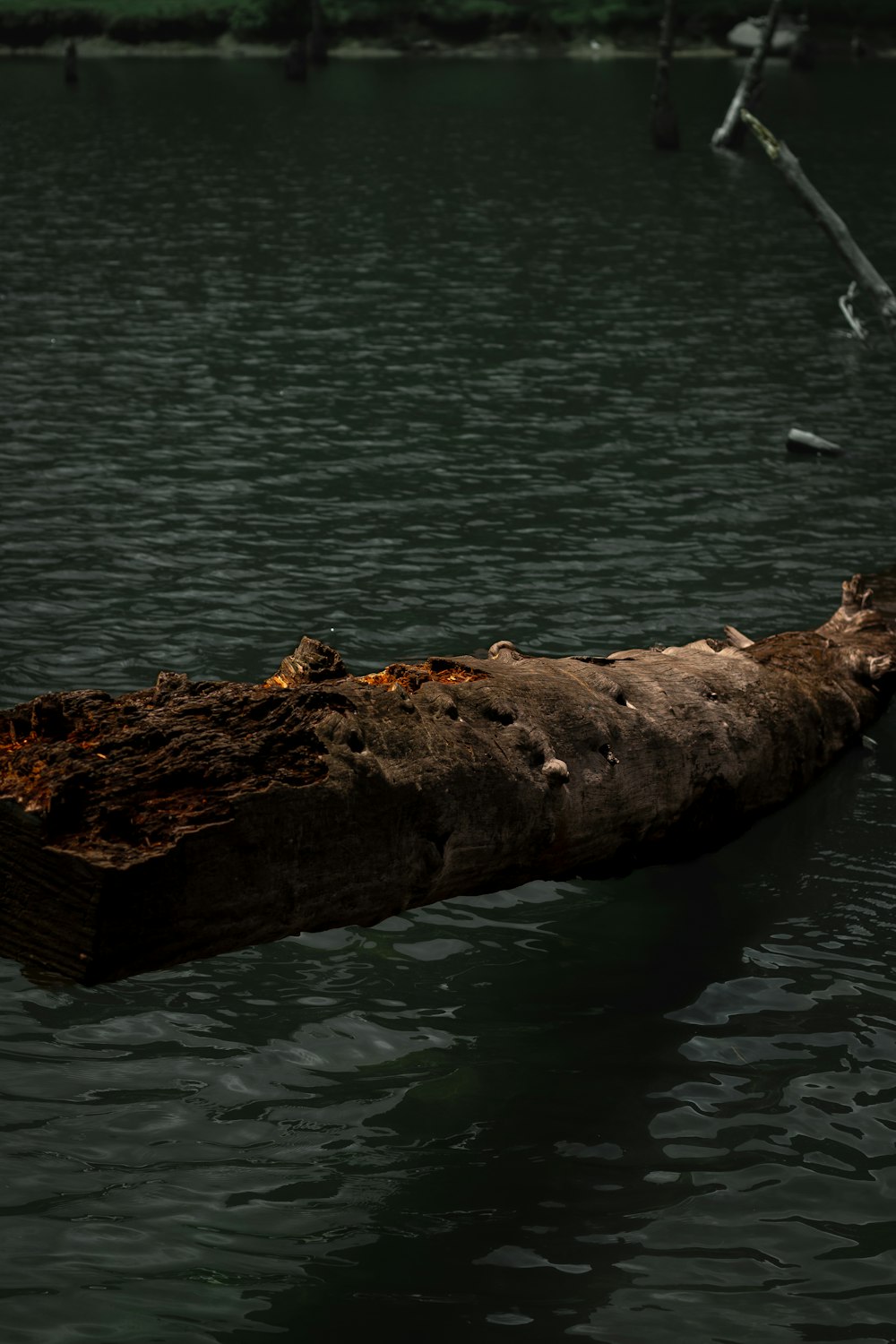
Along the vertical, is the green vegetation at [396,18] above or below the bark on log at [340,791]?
above

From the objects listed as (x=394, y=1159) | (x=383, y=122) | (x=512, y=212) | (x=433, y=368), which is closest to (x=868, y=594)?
(x=394, y=1159)

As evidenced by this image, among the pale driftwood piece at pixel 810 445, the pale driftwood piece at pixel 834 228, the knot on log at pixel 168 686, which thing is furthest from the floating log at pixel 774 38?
the knot on log at pixel 168 686

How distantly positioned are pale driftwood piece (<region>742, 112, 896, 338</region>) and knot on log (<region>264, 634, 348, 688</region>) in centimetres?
1631

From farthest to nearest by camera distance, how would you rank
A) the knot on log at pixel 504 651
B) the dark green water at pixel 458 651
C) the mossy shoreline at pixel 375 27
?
the mossy shoreline at pixel 375 27 → the knot on log at pixel 504 651 → the dark green water at pixel 458 651

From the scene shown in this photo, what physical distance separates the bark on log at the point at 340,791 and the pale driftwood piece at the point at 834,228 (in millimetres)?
13466

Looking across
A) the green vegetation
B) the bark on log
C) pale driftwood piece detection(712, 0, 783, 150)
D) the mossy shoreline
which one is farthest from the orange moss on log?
the green vegetation

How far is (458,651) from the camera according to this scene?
15.0 metres

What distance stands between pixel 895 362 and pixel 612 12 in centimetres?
7769

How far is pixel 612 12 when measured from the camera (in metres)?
96.3

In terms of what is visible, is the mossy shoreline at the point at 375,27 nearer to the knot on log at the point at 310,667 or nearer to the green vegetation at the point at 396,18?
the green vegetation at the point at 396,18

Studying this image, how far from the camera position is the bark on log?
21.9 feet

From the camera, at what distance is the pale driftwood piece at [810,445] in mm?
21672

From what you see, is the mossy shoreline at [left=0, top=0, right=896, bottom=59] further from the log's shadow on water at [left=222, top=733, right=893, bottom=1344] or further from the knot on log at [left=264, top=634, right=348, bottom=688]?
the knot on log at [left=264, top=634, right=348, bottom=688]

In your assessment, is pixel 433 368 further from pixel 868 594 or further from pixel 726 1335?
Answer: pixel 726 1335
